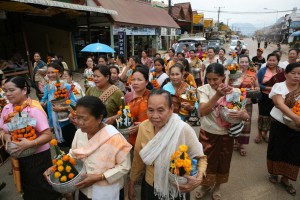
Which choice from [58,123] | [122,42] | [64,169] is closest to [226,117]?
[64,169]

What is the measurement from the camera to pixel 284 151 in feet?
10.7

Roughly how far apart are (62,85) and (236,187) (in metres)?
3.17

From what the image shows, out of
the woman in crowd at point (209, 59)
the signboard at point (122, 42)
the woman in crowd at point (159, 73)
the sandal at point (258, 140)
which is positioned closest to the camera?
the woman in crowd at point (159, 73)

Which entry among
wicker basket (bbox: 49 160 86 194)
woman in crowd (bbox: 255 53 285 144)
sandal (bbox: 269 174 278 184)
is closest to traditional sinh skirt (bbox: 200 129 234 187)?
sandal (bbox: 269 174 278 184)

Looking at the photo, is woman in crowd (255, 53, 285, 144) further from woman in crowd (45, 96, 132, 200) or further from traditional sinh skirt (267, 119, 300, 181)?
woman in crowd (45, 96, 132, 200)

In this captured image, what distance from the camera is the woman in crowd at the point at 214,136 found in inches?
102

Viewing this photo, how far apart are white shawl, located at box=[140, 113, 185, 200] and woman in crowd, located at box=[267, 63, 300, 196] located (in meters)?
1.81

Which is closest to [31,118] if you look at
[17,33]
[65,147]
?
[65,147]

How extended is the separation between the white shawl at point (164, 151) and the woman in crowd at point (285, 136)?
5.95ft

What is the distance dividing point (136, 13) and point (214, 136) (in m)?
17.0

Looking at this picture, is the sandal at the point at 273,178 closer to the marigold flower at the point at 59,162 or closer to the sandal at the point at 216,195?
the sandal at the point at 216,195

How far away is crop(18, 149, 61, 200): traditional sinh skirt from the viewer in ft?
8.52

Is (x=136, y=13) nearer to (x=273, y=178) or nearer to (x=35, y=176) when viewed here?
(x=273, y=178)

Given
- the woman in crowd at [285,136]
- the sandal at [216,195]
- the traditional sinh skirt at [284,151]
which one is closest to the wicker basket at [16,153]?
the sandal at [216,195]
